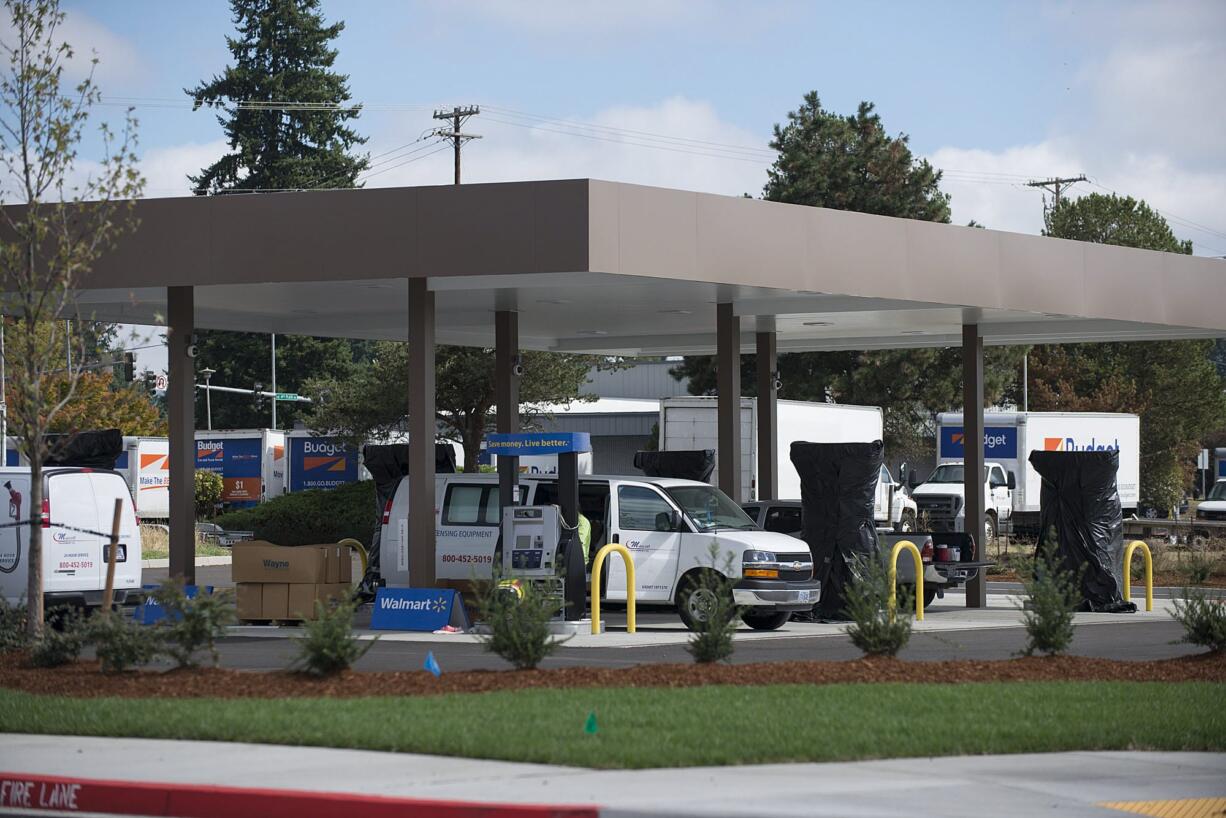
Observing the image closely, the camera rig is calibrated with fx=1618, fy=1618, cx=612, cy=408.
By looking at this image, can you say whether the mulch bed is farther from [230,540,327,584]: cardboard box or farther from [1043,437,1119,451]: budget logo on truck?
[1043,437,1119,451]: budget logo on truck

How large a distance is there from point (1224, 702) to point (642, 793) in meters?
5.75

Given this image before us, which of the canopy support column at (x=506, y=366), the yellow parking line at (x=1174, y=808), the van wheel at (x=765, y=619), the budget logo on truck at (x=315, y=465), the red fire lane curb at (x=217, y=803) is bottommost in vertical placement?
the van wheel at (x=765, y=619)

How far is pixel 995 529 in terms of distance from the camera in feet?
133

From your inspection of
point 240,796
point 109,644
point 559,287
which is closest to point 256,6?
point 559,287

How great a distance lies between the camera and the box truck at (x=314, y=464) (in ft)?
166

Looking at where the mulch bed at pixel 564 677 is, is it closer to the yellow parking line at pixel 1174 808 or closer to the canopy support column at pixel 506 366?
the yellow parking line at pixel 1174 808

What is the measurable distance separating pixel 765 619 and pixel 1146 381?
50645 millimetres

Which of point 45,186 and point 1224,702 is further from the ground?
point 45,186

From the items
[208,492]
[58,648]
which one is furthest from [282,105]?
[58,648]

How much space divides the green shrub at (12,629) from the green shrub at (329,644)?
3.91 meters

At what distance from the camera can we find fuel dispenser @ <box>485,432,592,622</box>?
19.3 meters

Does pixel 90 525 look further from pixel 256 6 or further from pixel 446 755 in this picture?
pixel 256 6

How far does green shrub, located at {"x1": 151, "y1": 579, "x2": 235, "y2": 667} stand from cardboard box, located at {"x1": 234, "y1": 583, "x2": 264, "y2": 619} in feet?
24.9

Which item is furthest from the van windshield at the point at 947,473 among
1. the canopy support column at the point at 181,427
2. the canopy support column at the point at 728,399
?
the canopy support column at the point at 181,427
